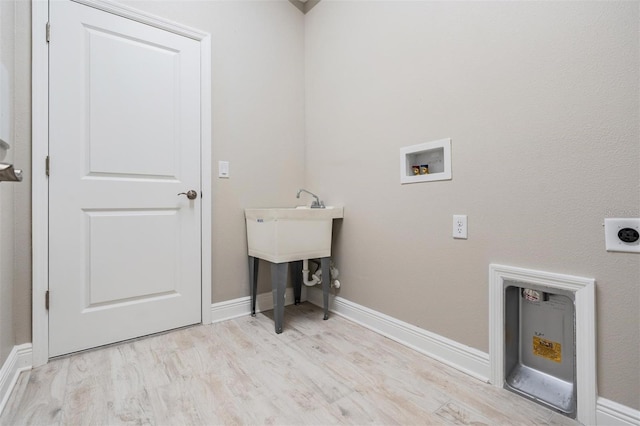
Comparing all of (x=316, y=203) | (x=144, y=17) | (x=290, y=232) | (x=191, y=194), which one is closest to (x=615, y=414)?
(x=290, y=232)

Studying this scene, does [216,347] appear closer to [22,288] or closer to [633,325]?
[22,288]

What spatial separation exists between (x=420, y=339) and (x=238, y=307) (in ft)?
4.00

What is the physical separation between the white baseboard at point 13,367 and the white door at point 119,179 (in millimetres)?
92

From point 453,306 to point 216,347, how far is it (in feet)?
4.18

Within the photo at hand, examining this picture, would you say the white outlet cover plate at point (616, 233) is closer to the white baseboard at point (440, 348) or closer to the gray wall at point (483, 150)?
the gray wall at point (483, 150)

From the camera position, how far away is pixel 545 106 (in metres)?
1.19

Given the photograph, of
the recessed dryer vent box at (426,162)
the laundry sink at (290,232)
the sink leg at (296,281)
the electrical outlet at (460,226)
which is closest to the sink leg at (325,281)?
the laundry sink at (290,232)

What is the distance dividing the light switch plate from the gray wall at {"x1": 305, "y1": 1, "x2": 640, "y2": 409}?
741 mm

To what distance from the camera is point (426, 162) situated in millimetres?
1679

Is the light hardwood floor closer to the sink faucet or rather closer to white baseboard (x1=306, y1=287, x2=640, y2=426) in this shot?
white baseboard (x1=306, y1=287, x2=640, y2=426)

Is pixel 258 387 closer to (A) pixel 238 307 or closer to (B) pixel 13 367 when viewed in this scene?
(A) pixel 238 307

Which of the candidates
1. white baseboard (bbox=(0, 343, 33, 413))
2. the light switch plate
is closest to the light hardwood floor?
white baseboard (bbox=(0, 343, 33, 413))

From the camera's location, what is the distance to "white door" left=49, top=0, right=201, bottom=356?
1562 millimetres

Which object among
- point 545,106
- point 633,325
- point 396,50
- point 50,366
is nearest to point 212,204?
point 50,366
